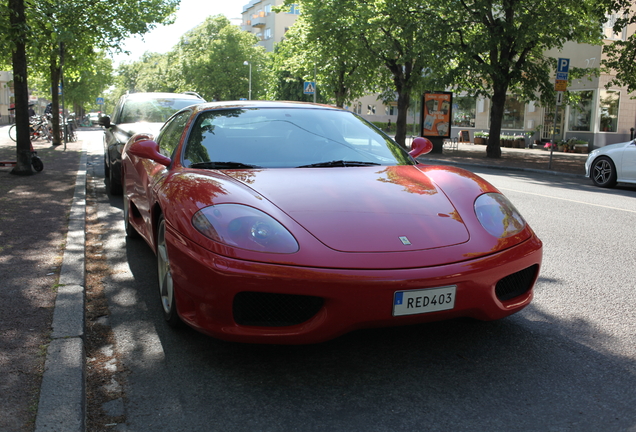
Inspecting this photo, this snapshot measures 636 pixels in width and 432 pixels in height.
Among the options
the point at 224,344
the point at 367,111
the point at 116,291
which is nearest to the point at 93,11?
the point at 116,291

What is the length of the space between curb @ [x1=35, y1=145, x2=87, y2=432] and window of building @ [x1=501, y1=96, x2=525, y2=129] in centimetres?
3391

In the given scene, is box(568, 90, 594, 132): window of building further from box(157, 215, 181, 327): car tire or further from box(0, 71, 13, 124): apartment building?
box(0, 71, 13, 124): apartment building

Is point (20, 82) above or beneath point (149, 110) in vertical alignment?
above

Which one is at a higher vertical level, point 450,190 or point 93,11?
point 93,11

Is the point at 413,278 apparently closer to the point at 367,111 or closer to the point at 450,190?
the point at 450,190

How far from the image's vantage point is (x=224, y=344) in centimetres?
346

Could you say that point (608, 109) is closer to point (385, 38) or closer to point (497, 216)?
point (385, 38)

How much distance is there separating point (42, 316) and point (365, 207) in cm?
203

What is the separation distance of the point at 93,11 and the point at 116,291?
55.8 ft

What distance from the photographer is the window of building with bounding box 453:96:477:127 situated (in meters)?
40.1

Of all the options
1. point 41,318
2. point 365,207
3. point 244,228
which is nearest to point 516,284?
point 365,207

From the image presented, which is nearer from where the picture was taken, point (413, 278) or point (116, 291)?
point (413, 278)

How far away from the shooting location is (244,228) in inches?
119

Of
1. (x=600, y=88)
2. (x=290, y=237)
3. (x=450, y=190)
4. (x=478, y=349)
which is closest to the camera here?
(x=290, y=237)
